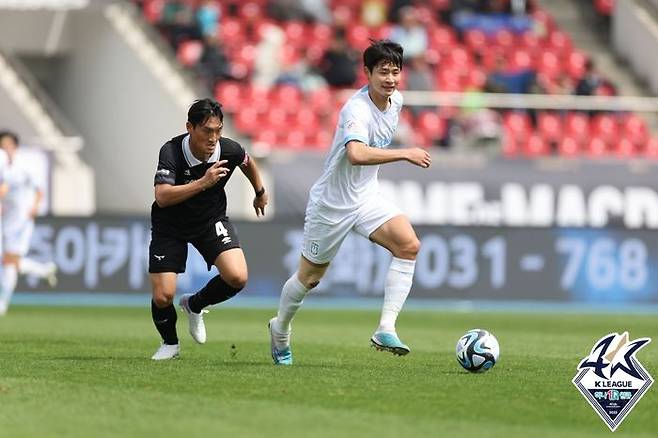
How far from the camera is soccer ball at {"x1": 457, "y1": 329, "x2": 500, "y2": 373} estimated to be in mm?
10336

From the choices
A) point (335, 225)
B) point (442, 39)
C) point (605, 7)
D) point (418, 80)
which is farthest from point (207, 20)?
point (335, 225)

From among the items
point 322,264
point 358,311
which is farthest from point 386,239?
point 358,311

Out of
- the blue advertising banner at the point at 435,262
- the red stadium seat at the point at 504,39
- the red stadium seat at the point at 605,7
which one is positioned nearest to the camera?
the blue advertising banner at the point at 435,262

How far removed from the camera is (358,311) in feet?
70.4

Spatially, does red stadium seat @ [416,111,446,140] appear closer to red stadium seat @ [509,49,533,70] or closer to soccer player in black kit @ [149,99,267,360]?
red stadium seat @ [509,49,533,70]

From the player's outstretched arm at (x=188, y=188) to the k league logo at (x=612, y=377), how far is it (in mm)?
3553

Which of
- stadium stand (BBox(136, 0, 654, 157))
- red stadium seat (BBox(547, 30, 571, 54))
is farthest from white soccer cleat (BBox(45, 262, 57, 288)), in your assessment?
red stadium seat (BBox(547, 30, 571, 54))

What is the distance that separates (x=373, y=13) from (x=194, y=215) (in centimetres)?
1919

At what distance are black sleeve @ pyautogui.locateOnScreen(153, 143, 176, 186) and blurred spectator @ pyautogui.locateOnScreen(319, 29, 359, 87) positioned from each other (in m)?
16.4

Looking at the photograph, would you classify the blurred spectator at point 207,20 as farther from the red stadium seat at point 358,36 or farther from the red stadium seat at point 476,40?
the red stadium seat at point 476,40

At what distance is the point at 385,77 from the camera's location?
1072cm

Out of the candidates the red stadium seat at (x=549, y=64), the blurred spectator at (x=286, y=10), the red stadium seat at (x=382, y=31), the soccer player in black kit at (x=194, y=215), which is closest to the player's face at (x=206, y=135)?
the soccer player in black kit at (x=194, y=215)

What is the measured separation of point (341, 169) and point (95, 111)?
65.6 ft

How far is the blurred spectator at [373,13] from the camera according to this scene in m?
30.0
